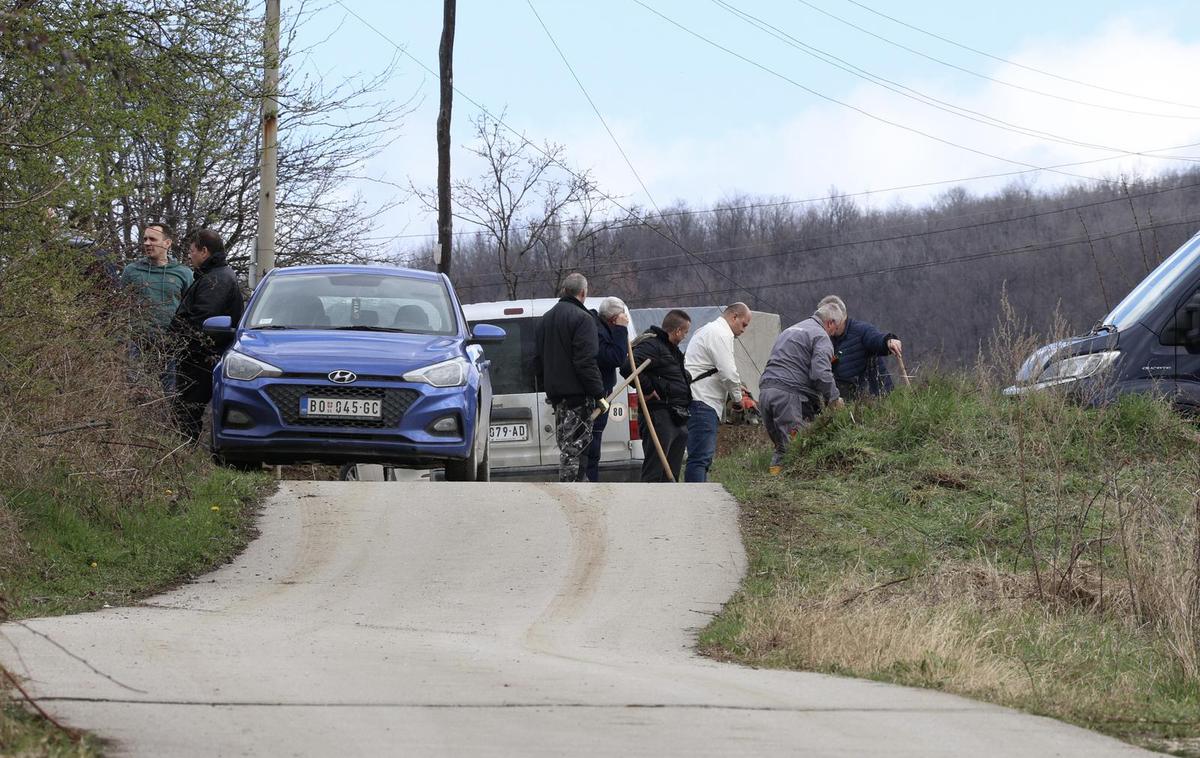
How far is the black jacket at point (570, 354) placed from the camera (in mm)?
13367

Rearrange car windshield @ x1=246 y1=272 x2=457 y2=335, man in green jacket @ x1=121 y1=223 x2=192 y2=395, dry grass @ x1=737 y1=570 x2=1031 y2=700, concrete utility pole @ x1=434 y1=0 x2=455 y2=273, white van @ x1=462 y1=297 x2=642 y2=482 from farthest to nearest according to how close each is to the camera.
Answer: concrete utility pole @ x1=434 y1=0 x2=455 y2=273 < white van @ x1=462 y1=297 x2=642 y2=482 < car windshield @ x1=246 y1=272 x2=457 y2=335 < man in green jacket @ x1=121 y1=223 x2=192 y2=395 < dry grass @ x1=737 y1=570 x2=1031 y2=700

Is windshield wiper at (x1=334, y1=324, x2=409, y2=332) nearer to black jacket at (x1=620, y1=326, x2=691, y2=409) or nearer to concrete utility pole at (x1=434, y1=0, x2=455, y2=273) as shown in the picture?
black jacket at (x1=620, y1=326, x2=691, y2=409)

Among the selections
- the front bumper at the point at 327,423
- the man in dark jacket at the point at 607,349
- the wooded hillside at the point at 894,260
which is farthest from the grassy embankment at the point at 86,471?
the wooded hillside at the point at 894,260

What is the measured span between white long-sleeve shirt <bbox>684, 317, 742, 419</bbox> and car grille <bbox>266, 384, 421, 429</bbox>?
3299mm

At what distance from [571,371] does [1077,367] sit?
4.17 m

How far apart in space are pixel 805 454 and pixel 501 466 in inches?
138

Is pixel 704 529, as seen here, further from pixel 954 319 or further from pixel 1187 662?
pixel 954 319

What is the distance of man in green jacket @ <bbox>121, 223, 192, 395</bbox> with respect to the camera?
11.5 meters

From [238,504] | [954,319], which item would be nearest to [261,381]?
[238,504]

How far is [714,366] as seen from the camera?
1319cm

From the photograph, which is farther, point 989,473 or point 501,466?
point 501,466

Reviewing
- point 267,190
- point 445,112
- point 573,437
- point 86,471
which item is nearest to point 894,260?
point 445,112

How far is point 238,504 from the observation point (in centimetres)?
1002

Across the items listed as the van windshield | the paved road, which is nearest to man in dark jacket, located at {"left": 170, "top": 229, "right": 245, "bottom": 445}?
the paved road
